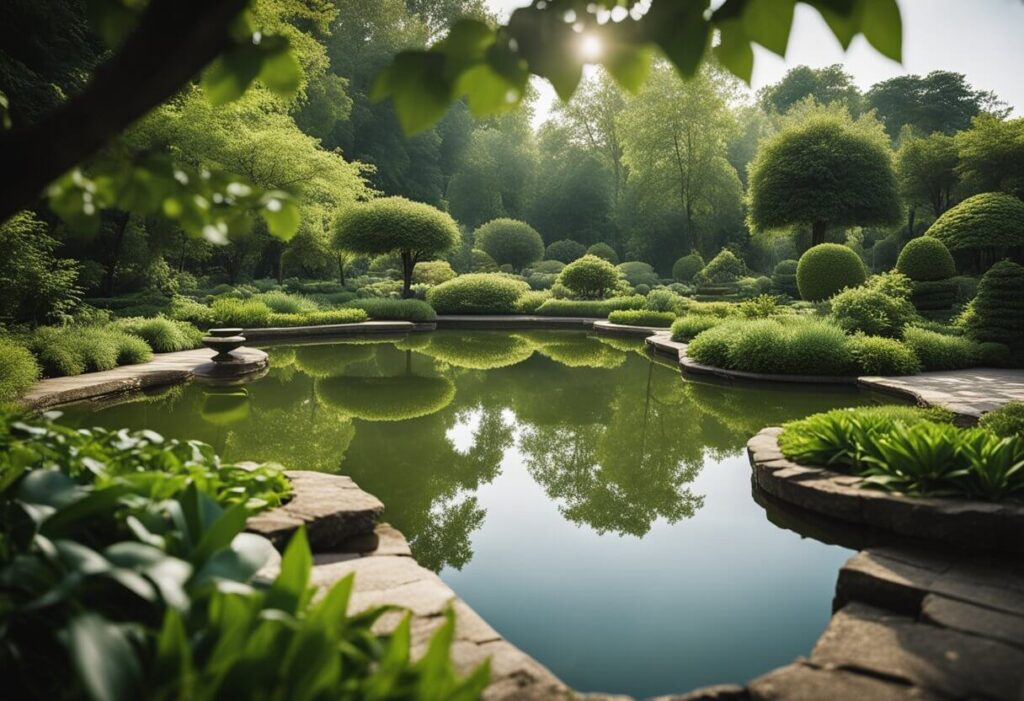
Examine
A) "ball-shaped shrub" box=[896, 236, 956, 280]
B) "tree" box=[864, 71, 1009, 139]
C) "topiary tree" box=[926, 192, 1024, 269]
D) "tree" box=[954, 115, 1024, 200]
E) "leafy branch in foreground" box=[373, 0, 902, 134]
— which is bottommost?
"leafy branch in foreground" box=[373, 0, 902, 134]

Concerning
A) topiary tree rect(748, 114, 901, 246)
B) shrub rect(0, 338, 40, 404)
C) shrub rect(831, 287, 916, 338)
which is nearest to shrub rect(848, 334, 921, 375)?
shrub rect(831, 287, 916, 338)

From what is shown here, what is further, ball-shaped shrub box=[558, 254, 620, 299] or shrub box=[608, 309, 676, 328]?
ball-shaped shrub box=[558, 254, 620, 299]

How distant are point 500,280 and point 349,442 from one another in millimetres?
16133

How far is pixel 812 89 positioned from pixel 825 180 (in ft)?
118

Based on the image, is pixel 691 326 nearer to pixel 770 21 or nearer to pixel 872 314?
pixel 872 314

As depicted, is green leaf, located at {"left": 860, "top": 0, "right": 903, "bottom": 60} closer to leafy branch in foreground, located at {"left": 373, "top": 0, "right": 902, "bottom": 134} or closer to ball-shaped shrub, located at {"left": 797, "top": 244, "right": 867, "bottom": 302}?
leafy branch in foreground, located at {"left": 373, "top": 0, "right": 902, "bottom": 134}

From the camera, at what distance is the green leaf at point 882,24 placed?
867 mm

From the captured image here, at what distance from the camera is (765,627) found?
2.88 metres

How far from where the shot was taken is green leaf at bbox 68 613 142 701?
0.94m

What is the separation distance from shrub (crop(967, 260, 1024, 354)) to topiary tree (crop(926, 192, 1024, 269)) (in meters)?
9.61

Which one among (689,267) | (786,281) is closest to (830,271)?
(786,281)

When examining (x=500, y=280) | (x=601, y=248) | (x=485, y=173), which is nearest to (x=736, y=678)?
(x=500, y=280)

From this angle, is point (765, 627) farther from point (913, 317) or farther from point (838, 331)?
point (913, 317)

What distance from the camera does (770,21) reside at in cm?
93
